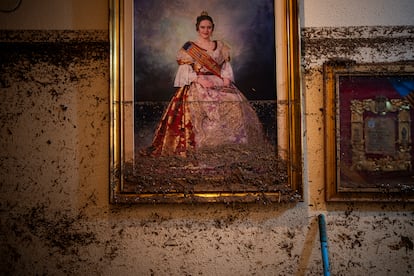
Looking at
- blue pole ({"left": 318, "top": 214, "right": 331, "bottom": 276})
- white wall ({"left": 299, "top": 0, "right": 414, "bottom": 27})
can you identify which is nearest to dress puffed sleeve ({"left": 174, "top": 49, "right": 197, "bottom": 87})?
white wall ({"left": 299, "top": 0, "right": 414, "bottom": 27})

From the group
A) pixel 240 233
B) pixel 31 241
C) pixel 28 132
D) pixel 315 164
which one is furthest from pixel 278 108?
→ pixel 31 241

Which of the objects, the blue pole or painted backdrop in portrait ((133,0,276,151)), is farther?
painted backdrop in portrait ((133,0,276,151))

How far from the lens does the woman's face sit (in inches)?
51.0

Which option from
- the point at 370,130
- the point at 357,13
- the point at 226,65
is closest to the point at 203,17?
the point at 226,65

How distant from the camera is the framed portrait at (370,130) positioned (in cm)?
126

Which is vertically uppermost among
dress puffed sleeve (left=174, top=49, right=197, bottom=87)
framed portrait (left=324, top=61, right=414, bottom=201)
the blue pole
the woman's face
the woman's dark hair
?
the woman's dark hair

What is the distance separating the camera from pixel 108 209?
1279 millimetres

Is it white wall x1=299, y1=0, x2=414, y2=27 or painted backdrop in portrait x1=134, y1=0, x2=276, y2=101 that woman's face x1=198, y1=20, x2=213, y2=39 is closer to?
painted backdrop in portrait x1=134, y1=0, x2=276, y2=101

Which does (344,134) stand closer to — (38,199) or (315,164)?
(315,164)

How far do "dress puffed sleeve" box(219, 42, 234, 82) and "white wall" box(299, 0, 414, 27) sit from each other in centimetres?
39

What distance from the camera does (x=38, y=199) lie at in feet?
4.18

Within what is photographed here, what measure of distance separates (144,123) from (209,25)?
1.85 ft

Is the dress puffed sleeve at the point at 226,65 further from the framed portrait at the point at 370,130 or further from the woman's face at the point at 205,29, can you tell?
the framed portrait at the point at 370,130

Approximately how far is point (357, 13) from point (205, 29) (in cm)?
73
